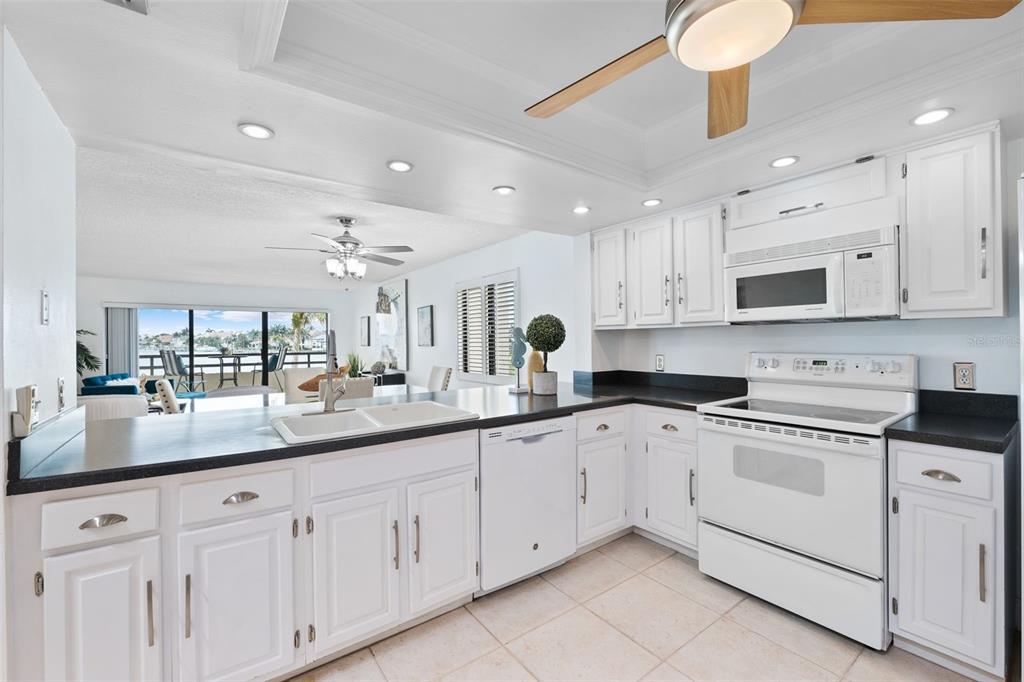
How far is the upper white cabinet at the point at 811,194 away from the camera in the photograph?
2072 mm

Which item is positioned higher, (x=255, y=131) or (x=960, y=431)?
(x=255, y=131)

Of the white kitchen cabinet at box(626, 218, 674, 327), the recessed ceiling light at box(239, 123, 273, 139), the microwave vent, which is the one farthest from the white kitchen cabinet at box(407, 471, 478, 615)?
the microwave vent

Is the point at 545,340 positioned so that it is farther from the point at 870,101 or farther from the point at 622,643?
the point at 870,101

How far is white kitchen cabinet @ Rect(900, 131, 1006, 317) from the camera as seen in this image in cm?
176

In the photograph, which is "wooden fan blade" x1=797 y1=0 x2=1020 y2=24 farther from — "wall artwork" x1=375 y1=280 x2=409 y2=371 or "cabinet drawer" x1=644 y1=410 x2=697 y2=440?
"wall artwork" x1=375 y1=280 x2=409 y2=371

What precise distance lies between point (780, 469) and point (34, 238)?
2960 millimetres

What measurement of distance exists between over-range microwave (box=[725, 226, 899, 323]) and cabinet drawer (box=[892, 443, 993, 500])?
657mm

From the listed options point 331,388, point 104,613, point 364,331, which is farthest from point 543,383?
point 364,331

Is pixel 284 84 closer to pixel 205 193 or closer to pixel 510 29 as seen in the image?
pixel 510 29

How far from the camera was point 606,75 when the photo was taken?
4.04 feet

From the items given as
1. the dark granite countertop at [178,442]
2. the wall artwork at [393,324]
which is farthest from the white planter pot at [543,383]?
the wall artwork at [393,324]

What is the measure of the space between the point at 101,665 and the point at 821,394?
3176 mm

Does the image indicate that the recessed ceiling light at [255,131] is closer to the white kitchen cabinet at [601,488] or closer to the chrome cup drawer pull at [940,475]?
the white kitchen cabinet at [601,488]

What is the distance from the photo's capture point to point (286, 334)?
9.01 metres
